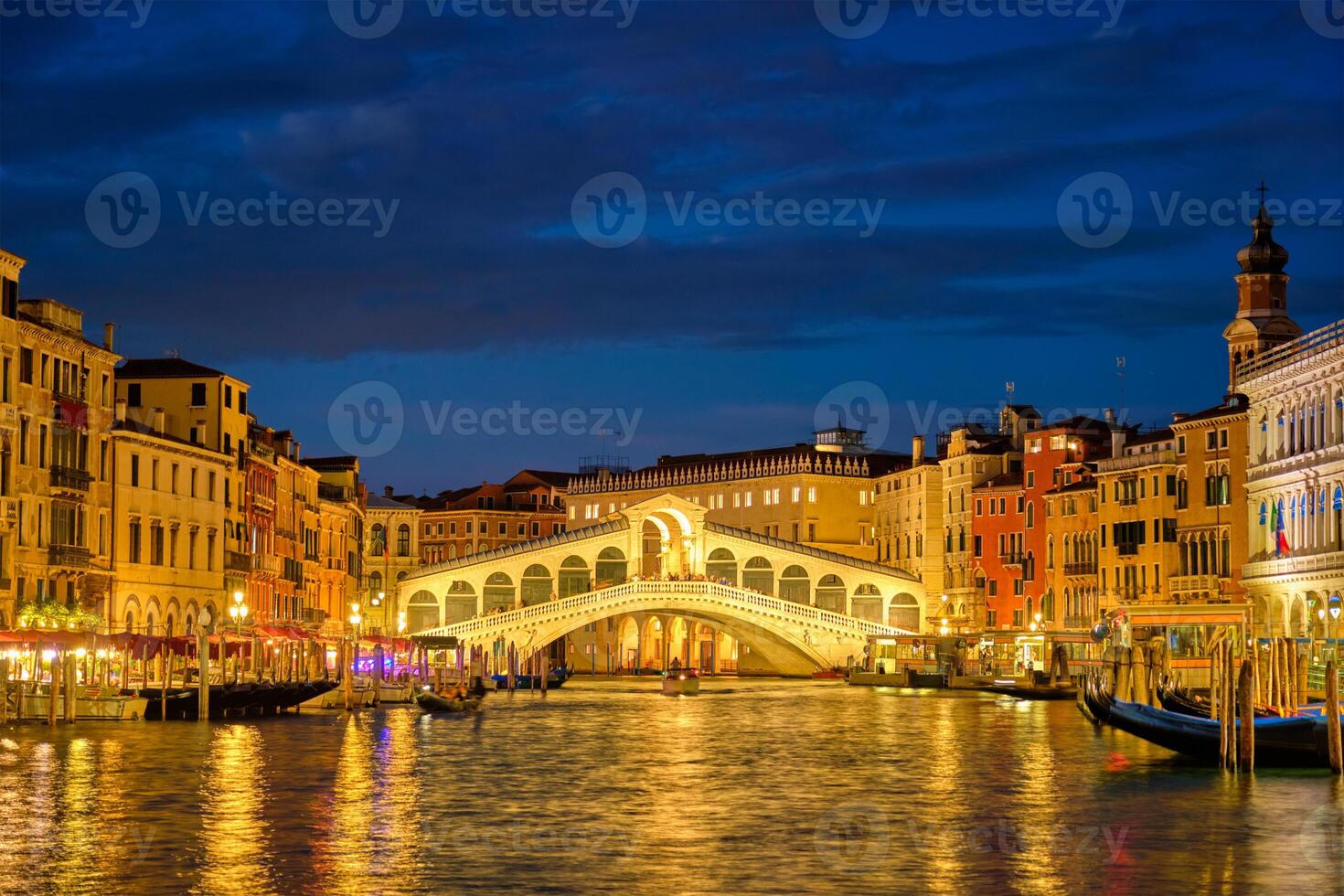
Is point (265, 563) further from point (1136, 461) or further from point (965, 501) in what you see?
point (965, 501)

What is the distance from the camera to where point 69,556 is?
48688mm

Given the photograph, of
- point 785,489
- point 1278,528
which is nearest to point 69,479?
point 1278,528

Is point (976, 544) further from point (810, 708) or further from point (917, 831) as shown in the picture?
point (917, 831)

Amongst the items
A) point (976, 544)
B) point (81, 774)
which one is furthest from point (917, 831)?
point (976, 544)

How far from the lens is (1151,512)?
7150 centimetres

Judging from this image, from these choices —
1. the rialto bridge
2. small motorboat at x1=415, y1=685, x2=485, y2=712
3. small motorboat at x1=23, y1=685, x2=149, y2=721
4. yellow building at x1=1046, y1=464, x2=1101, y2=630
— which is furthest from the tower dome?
small motorboat at x1=23, y1=685, x2=149, y2=721

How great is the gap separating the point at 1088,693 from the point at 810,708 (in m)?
10.1

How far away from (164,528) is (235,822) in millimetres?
33108

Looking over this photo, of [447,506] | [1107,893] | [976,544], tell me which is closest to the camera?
[1107,893]

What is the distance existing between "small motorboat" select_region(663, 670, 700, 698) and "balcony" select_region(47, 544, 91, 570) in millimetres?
23629

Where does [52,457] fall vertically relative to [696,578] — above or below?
above

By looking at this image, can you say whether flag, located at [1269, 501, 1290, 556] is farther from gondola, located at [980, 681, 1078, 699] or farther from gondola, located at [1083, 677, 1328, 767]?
gondola, located at [1083, 677, 1328, 767]

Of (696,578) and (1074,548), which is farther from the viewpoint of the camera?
(696,578)

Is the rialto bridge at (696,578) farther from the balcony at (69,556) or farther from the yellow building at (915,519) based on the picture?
the balcony at (69,556)
